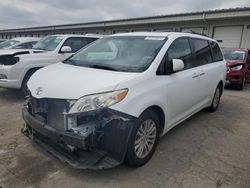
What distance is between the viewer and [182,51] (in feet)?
12.4

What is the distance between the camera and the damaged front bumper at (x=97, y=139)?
94.0 inches

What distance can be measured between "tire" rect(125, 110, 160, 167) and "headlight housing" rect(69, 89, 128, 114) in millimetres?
403

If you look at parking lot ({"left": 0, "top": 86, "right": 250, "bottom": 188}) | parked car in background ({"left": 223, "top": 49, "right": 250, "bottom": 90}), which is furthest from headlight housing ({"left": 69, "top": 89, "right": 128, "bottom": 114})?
parked car in background ({"left": 223, "top": 49, "right": 250, "bottom": 90})

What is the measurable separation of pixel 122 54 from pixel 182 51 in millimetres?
1038

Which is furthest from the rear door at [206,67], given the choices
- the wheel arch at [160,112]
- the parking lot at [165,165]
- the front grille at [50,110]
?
the front grille at [50,110]

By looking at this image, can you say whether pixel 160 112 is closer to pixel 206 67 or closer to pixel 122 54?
pixel 122 54

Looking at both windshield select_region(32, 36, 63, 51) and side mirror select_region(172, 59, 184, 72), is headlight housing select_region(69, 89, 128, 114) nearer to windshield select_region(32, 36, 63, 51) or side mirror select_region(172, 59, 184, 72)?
side mirror select_region(172, 59, 184, 72)

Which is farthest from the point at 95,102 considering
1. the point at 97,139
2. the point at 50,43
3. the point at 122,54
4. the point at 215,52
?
the point at 50,43

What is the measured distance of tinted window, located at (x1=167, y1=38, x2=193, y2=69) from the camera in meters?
3.45

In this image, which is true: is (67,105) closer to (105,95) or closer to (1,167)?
(105,95)

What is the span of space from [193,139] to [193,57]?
56.5 inches

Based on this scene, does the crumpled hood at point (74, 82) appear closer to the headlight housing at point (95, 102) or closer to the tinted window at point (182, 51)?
the headlight housing at point (95, 102)

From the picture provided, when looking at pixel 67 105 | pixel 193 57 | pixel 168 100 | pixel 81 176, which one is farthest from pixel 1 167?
pixel 193 57

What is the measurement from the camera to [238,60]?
29.4 ft
